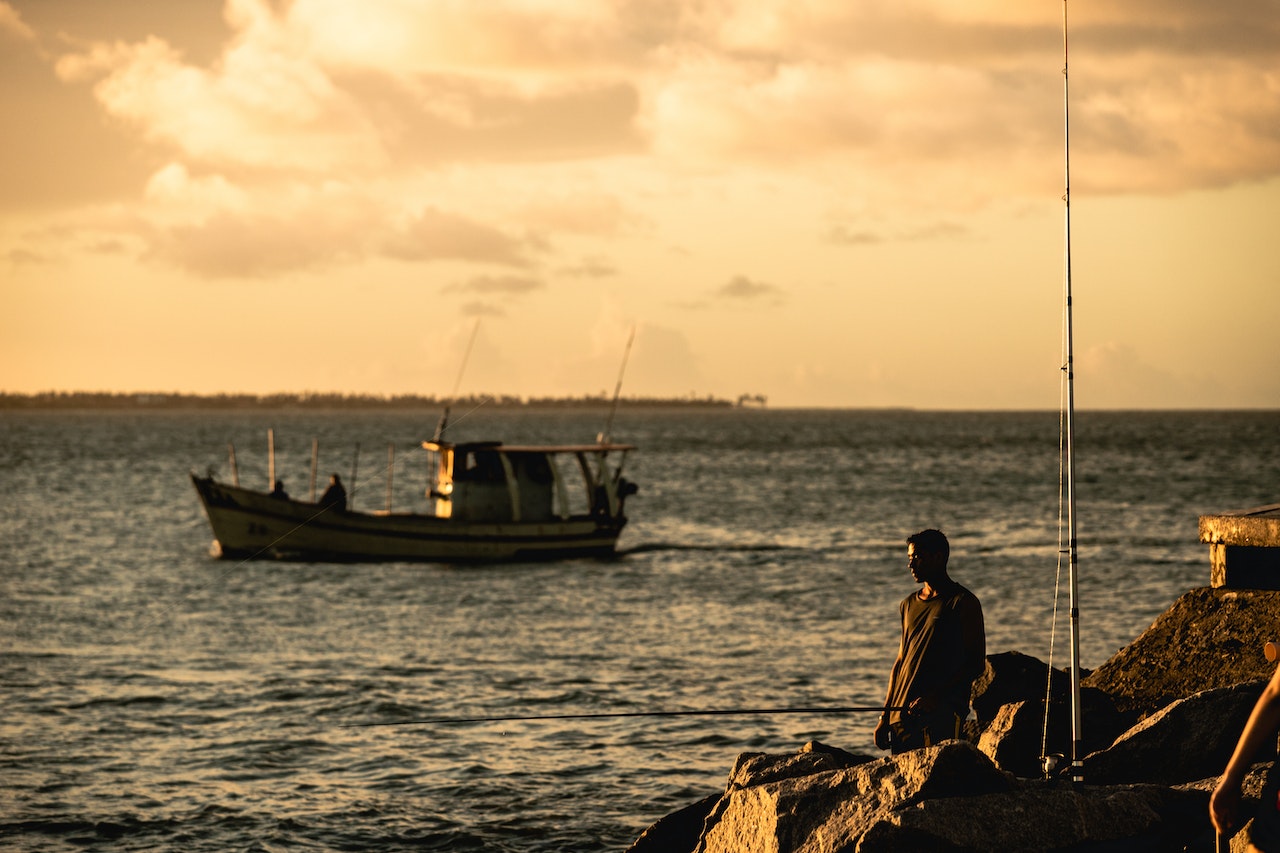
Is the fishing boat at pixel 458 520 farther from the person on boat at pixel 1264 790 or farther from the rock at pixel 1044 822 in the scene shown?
the person on boat at pixel 1264 790

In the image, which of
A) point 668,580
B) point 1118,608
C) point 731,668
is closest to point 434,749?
point 731,668

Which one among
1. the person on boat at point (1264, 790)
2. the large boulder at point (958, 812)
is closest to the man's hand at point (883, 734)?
the large boulder at point (958, 812)

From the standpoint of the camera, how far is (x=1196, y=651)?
403 inches

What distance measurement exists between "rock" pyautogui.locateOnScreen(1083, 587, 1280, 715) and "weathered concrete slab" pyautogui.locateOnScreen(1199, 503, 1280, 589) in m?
0.10

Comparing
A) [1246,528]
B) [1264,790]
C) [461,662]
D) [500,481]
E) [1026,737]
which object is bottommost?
[461,662]

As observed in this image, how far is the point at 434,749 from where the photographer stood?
13.8 meters

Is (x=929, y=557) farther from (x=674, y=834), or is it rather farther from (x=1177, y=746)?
(x=674, y=834)

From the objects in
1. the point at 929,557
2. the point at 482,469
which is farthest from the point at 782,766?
the point at 482,469

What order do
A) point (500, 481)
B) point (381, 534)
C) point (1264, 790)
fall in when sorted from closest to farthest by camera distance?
point (1264, 790) < point (381, 534) < point (500, 481)

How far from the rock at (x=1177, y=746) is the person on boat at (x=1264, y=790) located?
2968mm

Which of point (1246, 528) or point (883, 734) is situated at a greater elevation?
point (1246, 528)

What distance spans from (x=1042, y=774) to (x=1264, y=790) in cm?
303

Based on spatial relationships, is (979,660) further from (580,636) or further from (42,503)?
(42,503)

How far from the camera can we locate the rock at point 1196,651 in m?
9.95
